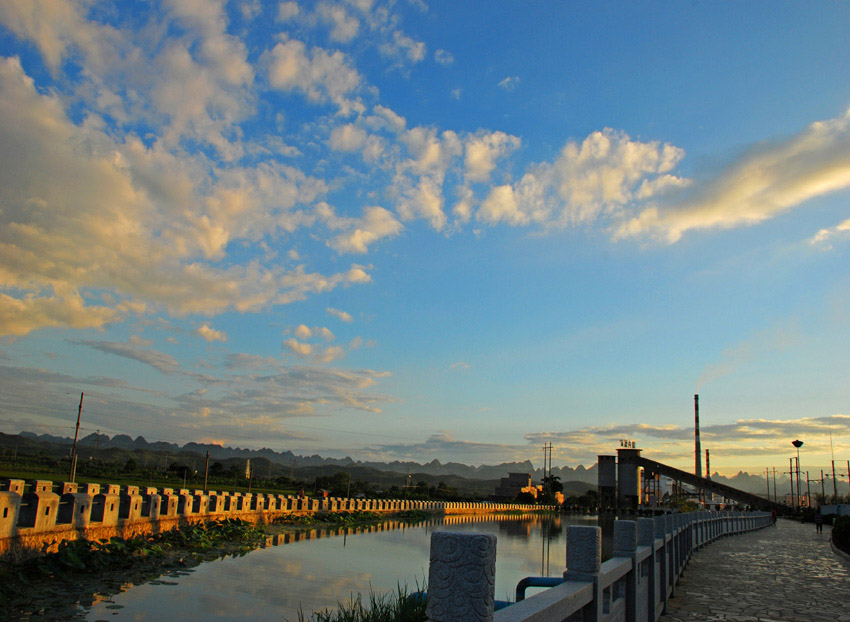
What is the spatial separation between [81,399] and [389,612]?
37.2 meters

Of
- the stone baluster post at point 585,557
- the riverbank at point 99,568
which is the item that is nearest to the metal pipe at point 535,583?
the stone baluster post at point 585,557

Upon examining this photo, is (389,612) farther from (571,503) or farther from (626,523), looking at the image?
(571,503)

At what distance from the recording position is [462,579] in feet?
8.38

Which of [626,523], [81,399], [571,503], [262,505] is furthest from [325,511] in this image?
[571,503]

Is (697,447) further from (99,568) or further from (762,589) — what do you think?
(99,568)

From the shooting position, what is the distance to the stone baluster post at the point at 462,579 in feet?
8.33

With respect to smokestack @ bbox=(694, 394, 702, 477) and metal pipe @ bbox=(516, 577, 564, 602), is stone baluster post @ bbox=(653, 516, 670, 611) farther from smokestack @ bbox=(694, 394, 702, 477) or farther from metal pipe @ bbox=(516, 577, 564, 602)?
smokestack @ bbox=(694, 394, 702, 477)

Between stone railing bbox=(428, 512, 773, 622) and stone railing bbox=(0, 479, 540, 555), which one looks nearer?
stone railing bbox=(428, 512, 773, 622)

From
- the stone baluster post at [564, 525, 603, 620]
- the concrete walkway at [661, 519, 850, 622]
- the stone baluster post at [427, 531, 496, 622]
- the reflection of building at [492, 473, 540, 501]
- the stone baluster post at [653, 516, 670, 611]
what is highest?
the stone baluster post at [427, 531, 496, 622]

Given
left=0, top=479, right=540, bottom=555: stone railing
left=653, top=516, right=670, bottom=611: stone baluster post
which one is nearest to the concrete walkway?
left=653, top=516, right=670, bottom=611: stone baluster post

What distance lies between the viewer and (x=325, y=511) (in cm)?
3338

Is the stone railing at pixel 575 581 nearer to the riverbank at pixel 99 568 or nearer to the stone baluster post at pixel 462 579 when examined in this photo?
the stone baluster post at pixel 462 579

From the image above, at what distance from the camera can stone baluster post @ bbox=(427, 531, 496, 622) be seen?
254 cm

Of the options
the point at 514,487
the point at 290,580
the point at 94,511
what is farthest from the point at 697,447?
the point at 94,511
